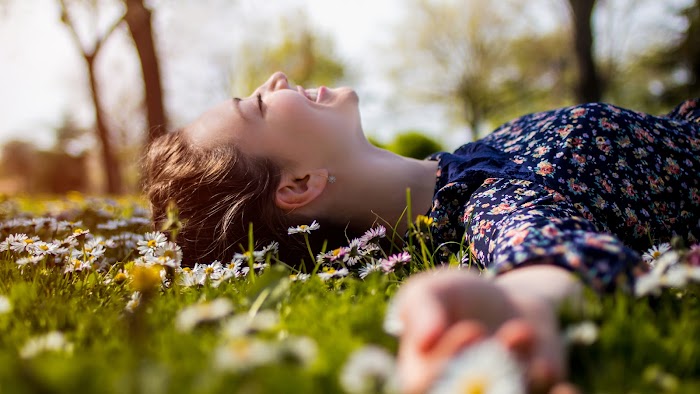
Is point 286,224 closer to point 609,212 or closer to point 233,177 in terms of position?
point 233,177

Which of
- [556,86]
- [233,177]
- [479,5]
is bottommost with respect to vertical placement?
[556,86]

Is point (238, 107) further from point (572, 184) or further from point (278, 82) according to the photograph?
point (572, 184)

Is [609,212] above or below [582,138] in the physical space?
below

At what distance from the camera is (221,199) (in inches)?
93.2

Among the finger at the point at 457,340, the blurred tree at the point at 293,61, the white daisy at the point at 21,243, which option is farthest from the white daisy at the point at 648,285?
the blurred tree at the point at 293,61

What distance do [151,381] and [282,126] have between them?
172 cm

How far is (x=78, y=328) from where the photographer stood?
1278 mm

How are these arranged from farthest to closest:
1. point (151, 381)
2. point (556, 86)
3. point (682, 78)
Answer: point (556, 86)
point (682, 78)
point (151, 381)

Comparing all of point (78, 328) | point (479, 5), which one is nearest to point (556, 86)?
point (479, 5)

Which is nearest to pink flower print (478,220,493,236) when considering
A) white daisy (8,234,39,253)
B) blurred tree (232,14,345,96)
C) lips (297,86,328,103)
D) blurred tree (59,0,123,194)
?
lips (297,86,328,103)

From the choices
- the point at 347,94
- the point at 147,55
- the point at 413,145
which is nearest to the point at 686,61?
the point at 413,145

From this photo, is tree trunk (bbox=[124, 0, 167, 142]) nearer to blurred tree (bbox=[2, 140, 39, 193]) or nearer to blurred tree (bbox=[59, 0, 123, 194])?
blurred tree (bbox=[59, 0, 123, 194])

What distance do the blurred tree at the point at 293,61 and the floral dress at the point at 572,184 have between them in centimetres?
1981

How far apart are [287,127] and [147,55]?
655 cm
